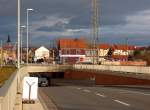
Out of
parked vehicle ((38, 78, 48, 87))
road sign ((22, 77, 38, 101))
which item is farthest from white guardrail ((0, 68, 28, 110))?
parked vehicle ((38, 78, 48, 87))

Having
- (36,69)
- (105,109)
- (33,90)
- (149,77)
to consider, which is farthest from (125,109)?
(36,69)

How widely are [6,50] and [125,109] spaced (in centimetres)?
17423

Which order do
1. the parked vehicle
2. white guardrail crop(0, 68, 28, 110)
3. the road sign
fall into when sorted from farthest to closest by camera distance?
the parked vehicle → the road sign → white guardrail crop(0, 68, 28, 110)

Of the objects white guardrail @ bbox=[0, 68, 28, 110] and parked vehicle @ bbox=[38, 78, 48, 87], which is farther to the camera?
parked vehicle @ bbox=[38, 78, 48, 87]

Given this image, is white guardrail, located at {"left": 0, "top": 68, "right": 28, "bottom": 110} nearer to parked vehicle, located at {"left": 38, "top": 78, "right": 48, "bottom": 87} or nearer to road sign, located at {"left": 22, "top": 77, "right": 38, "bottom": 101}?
road sign, located at {"left": 22, "top": 77, "right": 38, "bottom": 101}

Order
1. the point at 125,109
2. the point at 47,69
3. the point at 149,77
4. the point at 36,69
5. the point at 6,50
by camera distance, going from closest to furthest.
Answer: the point at 125,109, the point at 149,77, the point at 36,69, the point at 47,69, the point at 6,50

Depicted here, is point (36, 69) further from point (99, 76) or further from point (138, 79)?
point (138, 79)

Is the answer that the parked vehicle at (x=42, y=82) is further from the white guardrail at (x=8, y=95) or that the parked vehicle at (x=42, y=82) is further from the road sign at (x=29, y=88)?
the white guardrail at (x=8, y=95)

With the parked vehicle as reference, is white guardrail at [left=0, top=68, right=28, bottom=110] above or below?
above

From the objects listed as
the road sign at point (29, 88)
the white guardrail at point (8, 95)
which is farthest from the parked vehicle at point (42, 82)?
the white guardrail at point (8, 95)

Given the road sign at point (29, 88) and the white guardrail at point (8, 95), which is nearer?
the white guardrail at point (8, 95)

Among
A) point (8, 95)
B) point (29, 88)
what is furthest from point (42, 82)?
point (8, 95)

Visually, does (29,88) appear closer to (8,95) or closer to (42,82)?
(8,95)

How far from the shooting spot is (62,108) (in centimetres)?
2095
